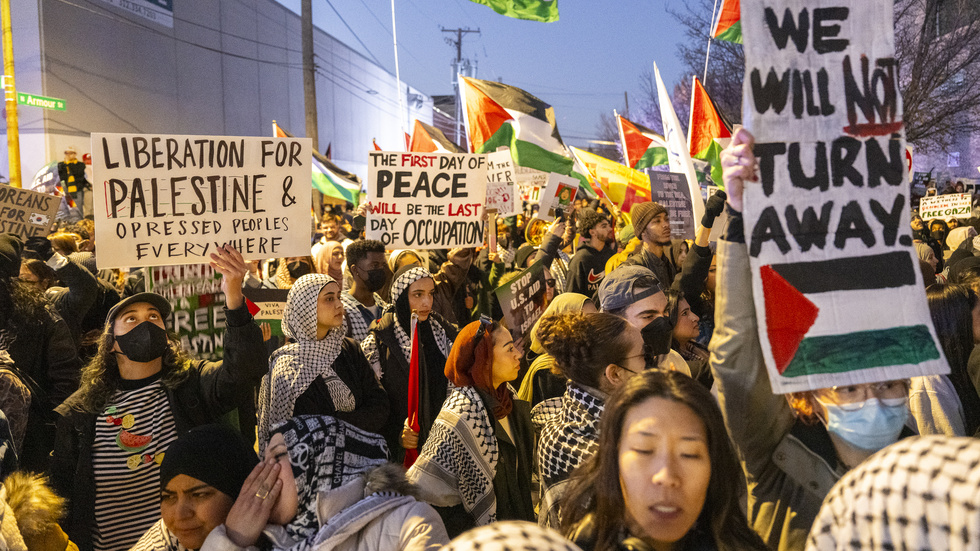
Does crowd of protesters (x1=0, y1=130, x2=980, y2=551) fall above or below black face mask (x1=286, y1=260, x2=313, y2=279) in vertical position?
below

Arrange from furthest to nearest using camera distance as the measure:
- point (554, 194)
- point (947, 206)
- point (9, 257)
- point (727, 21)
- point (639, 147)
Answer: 1. point (639, 147)
2. point (947, 206)
3. point (554, 194)
4. point (727, 21)
5. point (9, 257)

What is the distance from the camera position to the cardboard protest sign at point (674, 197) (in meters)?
8.01

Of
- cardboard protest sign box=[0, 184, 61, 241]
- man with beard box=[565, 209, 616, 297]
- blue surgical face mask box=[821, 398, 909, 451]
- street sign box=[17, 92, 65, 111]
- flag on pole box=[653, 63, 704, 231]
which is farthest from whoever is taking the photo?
street sign box=[17, 92, 65, 111]

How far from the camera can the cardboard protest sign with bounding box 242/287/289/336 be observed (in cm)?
612

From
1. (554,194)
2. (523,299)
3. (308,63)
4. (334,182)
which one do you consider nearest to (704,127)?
(554,194)

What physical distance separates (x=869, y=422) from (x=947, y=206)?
38.6ft

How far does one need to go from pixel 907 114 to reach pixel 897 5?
505cm

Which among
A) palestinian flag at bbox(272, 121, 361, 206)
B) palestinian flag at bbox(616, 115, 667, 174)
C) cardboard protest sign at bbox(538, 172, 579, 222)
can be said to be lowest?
cardboard protest sign at bbox(538, 172, 579, 222)

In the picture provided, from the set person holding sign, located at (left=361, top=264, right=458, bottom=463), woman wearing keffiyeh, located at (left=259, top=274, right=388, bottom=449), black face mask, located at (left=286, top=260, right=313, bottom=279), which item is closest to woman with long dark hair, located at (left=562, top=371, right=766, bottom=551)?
woman wearing keffiyeh, located at (left=259, top=274, right=388, bottom=449)

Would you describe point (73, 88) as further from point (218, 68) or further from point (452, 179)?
point (452, 179)

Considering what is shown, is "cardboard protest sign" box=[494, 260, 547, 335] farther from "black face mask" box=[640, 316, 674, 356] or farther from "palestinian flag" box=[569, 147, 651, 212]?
"palestinian flag" box=[569, 147, 651, 212]

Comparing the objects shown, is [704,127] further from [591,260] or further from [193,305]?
[193,305]

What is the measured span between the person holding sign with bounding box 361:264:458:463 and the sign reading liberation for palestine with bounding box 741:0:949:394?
8.93 feet

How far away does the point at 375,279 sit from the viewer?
244 inches
